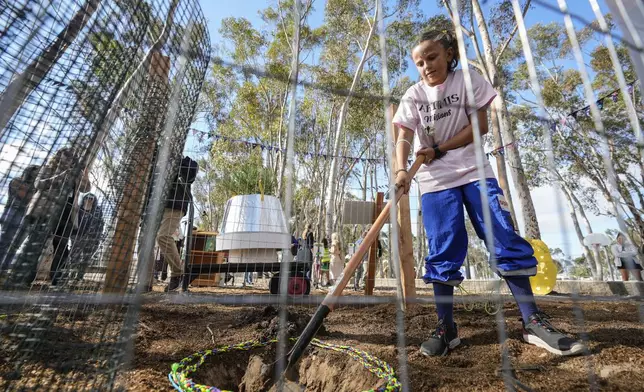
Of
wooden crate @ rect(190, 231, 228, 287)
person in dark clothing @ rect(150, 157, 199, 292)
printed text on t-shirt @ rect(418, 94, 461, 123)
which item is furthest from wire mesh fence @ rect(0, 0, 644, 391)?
wooden crate @ rect(190, 231, 228, 287)

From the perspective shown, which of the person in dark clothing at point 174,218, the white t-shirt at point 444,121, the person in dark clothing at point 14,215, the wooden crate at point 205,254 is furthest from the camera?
the wooden crate at point 205,254

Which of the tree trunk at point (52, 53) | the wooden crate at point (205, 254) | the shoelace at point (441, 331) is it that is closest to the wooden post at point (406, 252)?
the shoelace at point (441, 331)

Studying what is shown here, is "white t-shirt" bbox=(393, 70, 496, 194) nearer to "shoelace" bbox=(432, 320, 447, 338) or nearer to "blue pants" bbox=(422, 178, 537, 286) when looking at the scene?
"blue pants" bbox=(422, 178, 537, 286)

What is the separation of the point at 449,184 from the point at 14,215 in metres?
1.60

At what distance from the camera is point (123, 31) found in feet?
4.04

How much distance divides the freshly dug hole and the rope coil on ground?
0.02 meters

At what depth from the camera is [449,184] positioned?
1.57 metres

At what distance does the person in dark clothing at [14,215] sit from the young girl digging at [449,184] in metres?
1.30

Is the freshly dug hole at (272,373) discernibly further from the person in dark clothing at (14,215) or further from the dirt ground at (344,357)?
the person in dark clothing at (14,215)

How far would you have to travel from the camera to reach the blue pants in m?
1.40

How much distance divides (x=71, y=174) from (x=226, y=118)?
1341 cm

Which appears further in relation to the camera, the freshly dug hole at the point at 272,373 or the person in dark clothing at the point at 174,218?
the person in dark clothing at the point at 174,218

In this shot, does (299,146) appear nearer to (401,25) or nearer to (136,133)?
(401,25)

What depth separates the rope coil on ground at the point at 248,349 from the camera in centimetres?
105
